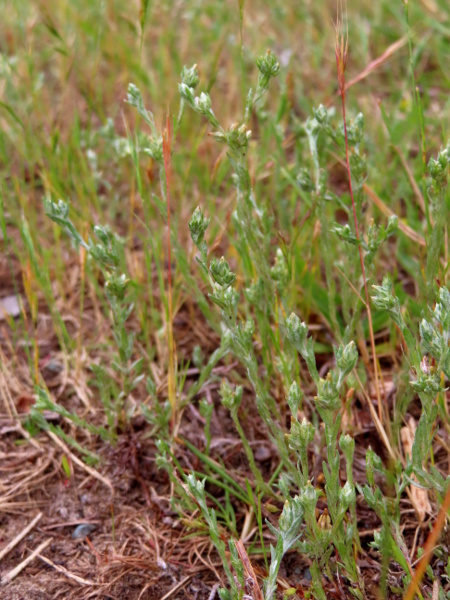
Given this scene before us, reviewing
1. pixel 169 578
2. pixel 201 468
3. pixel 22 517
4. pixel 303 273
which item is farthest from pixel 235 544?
pixel 303 273

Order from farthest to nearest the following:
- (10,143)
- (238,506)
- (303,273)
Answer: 1. (10,143)
2. (303,273)
3. (238,506)

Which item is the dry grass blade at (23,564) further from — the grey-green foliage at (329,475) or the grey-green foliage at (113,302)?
the grey-green foliage at (329,475)

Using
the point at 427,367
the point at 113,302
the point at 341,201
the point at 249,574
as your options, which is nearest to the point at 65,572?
the point at 249,574

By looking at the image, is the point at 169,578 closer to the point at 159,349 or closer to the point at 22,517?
the point at 22,517

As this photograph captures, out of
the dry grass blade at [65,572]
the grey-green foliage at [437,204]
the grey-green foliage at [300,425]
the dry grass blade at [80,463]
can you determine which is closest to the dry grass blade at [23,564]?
the dry grass blade at [65,572]

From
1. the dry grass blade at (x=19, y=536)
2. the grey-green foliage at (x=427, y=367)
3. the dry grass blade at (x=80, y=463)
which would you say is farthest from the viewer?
the dry grass blade at (x=80, y=463)

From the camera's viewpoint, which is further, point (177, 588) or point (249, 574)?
point (177, 588)

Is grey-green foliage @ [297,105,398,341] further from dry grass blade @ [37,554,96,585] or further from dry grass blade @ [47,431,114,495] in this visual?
dry grass blade @ [37,554,96,585]

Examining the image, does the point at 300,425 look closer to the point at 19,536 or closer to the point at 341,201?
the point at 341,201
